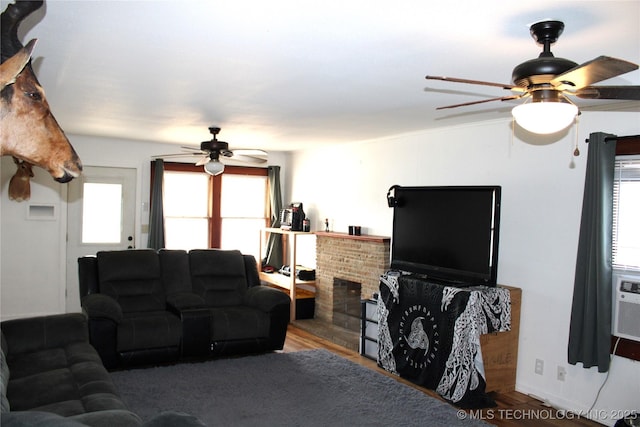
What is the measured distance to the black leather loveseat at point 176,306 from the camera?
4.61 meters

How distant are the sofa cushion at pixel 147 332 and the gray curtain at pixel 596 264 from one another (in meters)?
3.36

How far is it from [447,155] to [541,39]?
2967mm

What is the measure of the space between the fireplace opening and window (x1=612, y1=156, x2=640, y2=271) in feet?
11.0

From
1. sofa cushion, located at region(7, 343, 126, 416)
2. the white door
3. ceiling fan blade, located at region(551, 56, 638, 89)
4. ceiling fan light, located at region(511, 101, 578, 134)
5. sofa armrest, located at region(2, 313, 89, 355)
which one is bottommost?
sofa cushion, located at region(7, 343, 126, 416)

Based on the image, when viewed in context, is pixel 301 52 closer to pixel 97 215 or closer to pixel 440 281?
pixel 440 281

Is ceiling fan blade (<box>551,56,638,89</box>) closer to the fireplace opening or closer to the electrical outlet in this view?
the electrical outlet

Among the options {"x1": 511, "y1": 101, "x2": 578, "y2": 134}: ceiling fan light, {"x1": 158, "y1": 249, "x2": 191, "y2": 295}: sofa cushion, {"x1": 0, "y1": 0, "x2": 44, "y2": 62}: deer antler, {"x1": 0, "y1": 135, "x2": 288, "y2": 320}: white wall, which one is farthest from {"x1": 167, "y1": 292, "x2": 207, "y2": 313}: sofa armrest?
{"x1": 511, "y1": 101, "x2": 578, "y2": 134}: ceiling fan light

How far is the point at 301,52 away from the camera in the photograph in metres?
2.79

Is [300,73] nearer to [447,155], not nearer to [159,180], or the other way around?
[447,155]

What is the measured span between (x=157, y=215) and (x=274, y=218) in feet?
5.77

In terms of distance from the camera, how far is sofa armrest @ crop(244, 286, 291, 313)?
524 cm

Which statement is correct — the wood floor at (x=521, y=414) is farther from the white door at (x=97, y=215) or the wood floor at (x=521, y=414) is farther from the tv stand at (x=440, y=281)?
the white door at (x=97, y=215)

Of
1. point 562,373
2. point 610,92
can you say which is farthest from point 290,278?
point 610,92

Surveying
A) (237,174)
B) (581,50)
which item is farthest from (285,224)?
(581,50)
